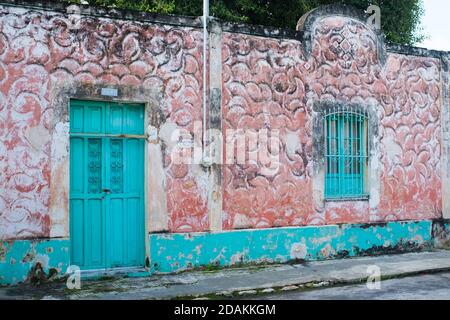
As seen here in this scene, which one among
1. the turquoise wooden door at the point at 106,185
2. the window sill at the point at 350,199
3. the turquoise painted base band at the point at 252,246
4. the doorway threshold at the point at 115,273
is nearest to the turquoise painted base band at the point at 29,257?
the turquoise painted base band at the point at 252,246

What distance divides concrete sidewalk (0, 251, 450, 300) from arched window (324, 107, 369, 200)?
1193 millimetres

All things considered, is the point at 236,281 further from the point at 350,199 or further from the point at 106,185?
the point at 350,199

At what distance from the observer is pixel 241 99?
28.3ft

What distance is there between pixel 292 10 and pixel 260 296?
1025cm

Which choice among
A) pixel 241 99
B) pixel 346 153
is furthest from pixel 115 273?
pixel 346 153

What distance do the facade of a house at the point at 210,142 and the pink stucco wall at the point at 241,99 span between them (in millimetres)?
20

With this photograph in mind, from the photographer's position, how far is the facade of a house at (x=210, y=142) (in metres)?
7.18

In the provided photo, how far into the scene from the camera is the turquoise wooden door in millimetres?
7508

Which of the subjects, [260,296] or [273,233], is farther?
[273,233]

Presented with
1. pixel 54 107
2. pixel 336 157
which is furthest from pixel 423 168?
pixel 54 107

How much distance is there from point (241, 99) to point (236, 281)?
109 inches

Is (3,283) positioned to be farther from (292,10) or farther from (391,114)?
(292,10)

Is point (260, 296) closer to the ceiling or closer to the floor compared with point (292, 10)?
closer to the floor

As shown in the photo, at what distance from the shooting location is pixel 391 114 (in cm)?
1009
